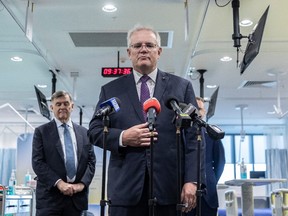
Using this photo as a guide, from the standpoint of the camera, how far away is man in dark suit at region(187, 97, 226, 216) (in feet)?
9.84

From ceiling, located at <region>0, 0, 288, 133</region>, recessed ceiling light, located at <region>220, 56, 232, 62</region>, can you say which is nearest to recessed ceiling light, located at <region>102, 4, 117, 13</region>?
ceiling, located at <region>0, 0, 288, 133</region>

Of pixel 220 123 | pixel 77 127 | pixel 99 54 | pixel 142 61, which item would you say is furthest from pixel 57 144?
pixel 220 123

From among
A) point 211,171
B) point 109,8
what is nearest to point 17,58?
point 109,8

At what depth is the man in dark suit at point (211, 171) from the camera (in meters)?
3.00

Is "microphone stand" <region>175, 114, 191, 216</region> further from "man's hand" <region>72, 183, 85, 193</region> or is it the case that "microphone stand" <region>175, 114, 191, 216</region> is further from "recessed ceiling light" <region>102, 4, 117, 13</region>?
"recessed ceiling light" <region>102, 4, 117, 13</region>

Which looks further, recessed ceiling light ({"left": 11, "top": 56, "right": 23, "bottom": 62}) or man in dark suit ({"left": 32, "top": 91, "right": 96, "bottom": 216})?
recessed ceiling light ({"left": 11, "top": 56, "right": 23, "bottom": 62})

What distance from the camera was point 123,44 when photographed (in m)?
5.95

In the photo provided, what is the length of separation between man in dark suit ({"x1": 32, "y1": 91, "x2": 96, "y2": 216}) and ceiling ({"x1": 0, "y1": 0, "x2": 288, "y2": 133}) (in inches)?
72.9

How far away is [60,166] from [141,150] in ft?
4.50

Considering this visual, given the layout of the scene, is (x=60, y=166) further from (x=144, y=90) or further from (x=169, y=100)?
(x=169, y=100)

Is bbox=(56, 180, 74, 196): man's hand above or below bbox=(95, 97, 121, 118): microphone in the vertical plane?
below

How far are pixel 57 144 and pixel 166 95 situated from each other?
1.38 m

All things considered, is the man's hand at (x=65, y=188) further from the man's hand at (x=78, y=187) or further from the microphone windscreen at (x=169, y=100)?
the microphone windscreen at (x=169, y=100)

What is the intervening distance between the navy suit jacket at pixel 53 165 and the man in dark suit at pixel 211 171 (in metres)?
0.86
